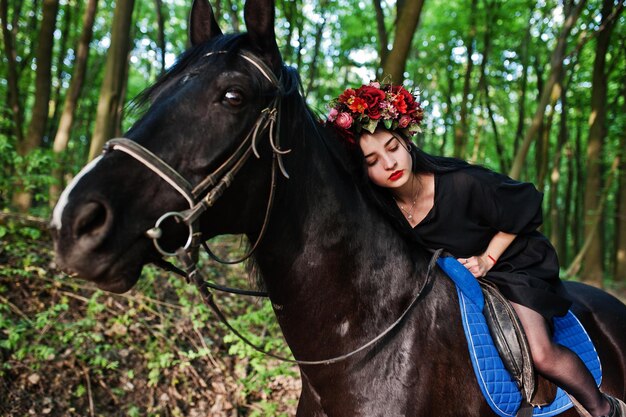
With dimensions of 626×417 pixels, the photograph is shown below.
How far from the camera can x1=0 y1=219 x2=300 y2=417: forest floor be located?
14.2ft

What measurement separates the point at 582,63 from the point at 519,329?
17.7 meters

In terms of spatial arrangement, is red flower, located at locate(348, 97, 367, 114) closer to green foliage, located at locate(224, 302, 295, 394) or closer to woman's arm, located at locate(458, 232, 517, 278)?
woman's arm, located at locate(458, 232, 517, 278)

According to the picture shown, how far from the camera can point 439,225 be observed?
2592 mm

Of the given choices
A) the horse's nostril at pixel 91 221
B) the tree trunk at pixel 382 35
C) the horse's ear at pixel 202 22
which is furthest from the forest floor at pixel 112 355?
the tree trunk at pixel 382 35

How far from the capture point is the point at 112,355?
4.88 meters

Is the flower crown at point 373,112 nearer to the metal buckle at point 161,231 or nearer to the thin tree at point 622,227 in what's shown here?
the metal buckle at point 161,231

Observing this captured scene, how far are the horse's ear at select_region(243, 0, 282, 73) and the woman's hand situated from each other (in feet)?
4.81

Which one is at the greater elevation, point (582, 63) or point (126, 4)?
point (582, 63)

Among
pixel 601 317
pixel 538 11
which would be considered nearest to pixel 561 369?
pixel 601 317

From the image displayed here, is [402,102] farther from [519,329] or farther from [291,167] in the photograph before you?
[519,329]

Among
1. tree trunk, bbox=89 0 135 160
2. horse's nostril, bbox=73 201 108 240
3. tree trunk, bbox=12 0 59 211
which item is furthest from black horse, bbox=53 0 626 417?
tree trunk, bbox=12 0 59 211

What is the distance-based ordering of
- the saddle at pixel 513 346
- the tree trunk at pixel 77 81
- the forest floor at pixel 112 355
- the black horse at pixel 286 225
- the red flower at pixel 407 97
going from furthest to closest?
the tree trunk at pixel 77 81 < the forest floor at pixel 112 355 < the red flower at pixel 407 97 < the saddle at pixel 513 346 < the black horse at pixel 286 225

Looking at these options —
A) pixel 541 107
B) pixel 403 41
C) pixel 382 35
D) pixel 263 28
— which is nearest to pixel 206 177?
pixel 263 28

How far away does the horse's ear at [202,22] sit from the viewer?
216 centimetres
